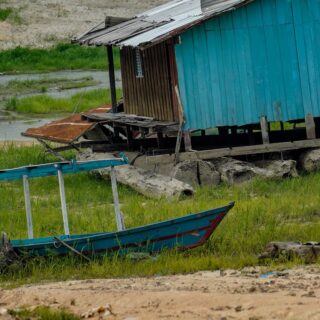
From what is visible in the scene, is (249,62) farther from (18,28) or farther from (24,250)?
(18,28)

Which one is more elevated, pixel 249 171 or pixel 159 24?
pixel 159 24

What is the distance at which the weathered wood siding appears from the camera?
2028 centimetres

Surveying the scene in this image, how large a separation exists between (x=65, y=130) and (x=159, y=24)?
124 inches

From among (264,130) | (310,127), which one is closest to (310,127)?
(310,127)

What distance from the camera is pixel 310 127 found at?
65.9 ft

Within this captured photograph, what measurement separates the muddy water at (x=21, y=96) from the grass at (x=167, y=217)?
8281 mm

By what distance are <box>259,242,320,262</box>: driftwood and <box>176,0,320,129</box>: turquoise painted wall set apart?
677 centimetres

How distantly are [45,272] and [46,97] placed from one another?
2010 cm

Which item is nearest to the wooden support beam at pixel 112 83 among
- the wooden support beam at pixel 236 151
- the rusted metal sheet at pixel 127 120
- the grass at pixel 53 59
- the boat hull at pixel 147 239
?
the rusted metal sheet at pixel 127 120

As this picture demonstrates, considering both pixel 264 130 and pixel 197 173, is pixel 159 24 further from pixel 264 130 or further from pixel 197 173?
pixel 197 173

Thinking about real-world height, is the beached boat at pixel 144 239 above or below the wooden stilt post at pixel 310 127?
below

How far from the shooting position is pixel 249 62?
1983 cm

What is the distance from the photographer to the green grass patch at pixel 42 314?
35.5 ft

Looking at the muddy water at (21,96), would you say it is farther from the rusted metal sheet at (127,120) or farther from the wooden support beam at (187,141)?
the wooden support beam at (187,141)
